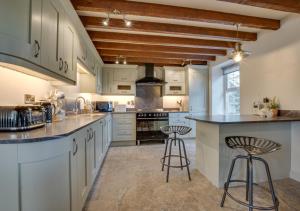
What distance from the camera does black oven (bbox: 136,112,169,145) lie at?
4703mm

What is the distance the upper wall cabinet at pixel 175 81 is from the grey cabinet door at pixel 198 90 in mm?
301

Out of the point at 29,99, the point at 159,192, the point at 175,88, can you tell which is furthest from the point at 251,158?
the point at 175,88

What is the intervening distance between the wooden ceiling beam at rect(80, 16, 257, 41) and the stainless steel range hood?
2.16m

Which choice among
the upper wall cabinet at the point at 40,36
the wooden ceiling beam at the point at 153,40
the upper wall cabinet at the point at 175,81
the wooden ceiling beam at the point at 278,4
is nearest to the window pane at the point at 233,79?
the wooden ceiling beam at the point at 153,40

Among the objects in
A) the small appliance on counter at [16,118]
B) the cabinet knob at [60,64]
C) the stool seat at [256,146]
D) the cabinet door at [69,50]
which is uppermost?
the cabinet door at [69,50]

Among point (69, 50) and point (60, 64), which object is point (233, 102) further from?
point (60, 64)

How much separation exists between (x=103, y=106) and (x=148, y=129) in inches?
56.4

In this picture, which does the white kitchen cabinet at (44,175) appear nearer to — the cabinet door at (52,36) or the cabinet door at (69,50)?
the cabinet door at (52,36)

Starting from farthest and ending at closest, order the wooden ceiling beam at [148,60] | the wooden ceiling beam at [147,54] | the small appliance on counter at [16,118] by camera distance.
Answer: the wooden ceiling beam at [148,60]
the wooden ceiling beam at [147,54]
the small appliance on counter at [16,118]

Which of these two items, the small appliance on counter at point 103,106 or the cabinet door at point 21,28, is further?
the small appliance on counter at point 103,106

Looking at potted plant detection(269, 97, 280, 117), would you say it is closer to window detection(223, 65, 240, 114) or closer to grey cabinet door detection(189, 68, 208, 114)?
window detection(223, 65, 240, 114)

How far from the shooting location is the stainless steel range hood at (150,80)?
16.4 ft

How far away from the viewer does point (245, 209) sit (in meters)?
1.82

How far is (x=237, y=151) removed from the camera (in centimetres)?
235
